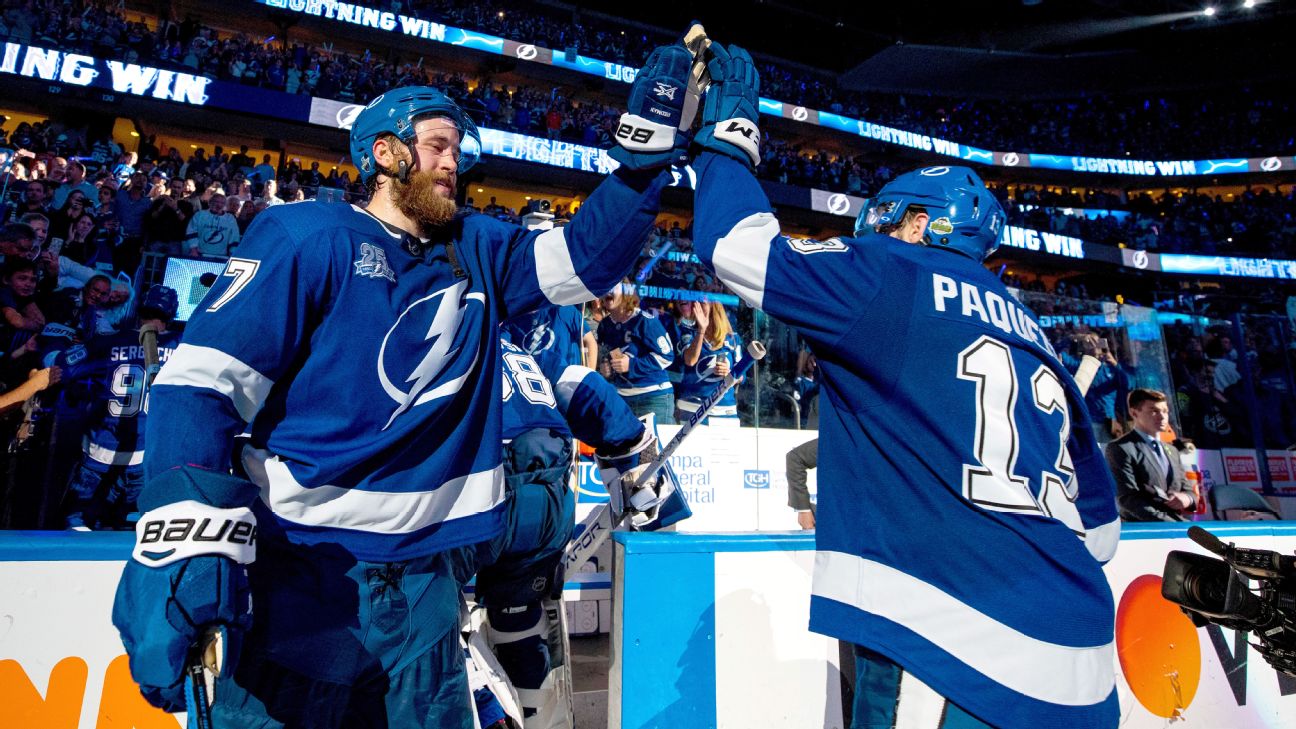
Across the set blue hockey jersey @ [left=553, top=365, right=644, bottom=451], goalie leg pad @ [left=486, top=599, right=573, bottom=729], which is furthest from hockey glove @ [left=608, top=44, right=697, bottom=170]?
goalie leg pad @ [left=486, top=599, right=573, bottom=729]

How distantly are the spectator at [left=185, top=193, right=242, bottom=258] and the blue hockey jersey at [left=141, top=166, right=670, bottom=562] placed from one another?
9513 mm

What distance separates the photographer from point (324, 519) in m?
1.50

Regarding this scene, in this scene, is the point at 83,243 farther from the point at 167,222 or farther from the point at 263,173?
the point at 263,173

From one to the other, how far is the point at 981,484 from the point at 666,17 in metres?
31.3

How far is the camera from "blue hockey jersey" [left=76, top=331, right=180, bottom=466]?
5.36m

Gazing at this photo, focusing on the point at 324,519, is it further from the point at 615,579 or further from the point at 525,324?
the point at 525,324

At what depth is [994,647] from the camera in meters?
1.44

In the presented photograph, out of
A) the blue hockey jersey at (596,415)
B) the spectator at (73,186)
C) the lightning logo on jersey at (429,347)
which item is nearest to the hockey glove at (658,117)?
the lightning logo on jersey at (429,347)

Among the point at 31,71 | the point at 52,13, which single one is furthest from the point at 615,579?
the point at 52,13

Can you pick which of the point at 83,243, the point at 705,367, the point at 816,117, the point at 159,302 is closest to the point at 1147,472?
the point at 705,367

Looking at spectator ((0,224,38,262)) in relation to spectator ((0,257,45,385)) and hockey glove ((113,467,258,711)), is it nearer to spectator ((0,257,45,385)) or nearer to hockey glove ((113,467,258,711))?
spectator ((0,257,45,385))

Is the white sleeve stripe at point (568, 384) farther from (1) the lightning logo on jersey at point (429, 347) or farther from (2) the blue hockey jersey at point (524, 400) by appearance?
(1) the lightning logo on jersey at point (429, 347)

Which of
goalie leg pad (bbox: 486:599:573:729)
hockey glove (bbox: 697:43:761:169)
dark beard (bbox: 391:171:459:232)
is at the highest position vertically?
hockey glove (bbox: 697:43:761:169)

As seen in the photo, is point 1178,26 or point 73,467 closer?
point 73,467
